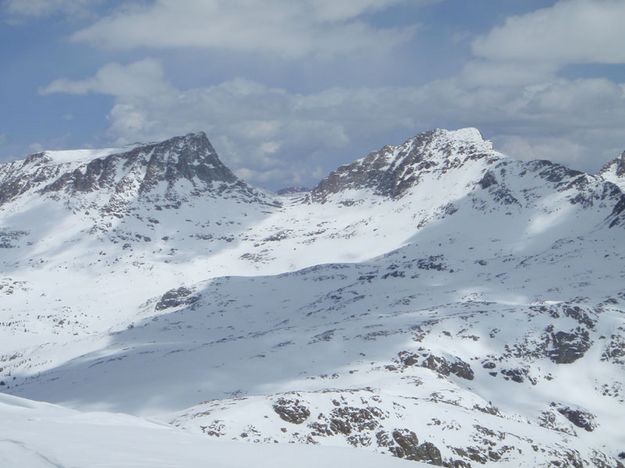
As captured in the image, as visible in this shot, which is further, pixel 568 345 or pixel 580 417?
pixel 568 345

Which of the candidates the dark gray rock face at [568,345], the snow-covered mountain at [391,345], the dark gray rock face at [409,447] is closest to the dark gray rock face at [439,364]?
the snow-covered mountain at [391,345]

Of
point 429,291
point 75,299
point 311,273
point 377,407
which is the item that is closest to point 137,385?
point 377,407

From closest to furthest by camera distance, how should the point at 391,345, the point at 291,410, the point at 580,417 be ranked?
the point at 291,410
the point at 580,417
the point at 391,345

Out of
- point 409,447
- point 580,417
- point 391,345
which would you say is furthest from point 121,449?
point 391,345

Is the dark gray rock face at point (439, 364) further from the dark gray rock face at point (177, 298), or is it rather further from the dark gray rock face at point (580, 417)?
the dark gray rock face at point (177, 298)

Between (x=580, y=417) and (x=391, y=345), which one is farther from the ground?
(x=391, y=345)

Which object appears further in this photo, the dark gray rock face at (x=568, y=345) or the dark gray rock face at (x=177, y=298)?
the dark gray rock face at (x=177, y=298)

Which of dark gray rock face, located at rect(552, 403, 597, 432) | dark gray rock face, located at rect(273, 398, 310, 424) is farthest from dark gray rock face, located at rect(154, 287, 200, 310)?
dark gray rock face, located at rect(273, 398, 310, 424)

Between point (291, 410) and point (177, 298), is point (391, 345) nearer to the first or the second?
point (291, 410)

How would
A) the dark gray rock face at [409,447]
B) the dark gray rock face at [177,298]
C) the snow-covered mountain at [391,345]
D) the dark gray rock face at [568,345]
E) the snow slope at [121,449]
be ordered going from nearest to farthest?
the snow slope at [121,449], the dark gray rock face at [409,447], the snow-covered mountain at [391,345], the dark gray rock face at [568,345], the dark gray rock face at [177,298]

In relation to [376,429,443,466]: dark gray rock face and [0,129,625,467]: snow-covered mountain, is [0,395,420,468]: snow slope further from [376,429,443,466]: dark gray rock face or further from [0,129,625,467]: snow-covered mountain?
[376,429,443,466]: dark gray rock face

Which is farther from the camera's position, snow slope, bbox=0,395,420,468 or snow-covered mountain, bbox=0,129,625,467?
snow-covered mountain, bbox=0,129,625,467

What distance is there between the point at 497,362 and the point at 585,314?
18.4 metres

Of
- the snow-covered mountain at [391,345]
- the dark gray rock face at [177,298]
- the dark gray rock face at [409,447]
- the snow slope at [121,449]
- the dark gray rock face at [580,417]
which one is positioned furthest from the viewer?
the dark gray rock face at [177,298]
